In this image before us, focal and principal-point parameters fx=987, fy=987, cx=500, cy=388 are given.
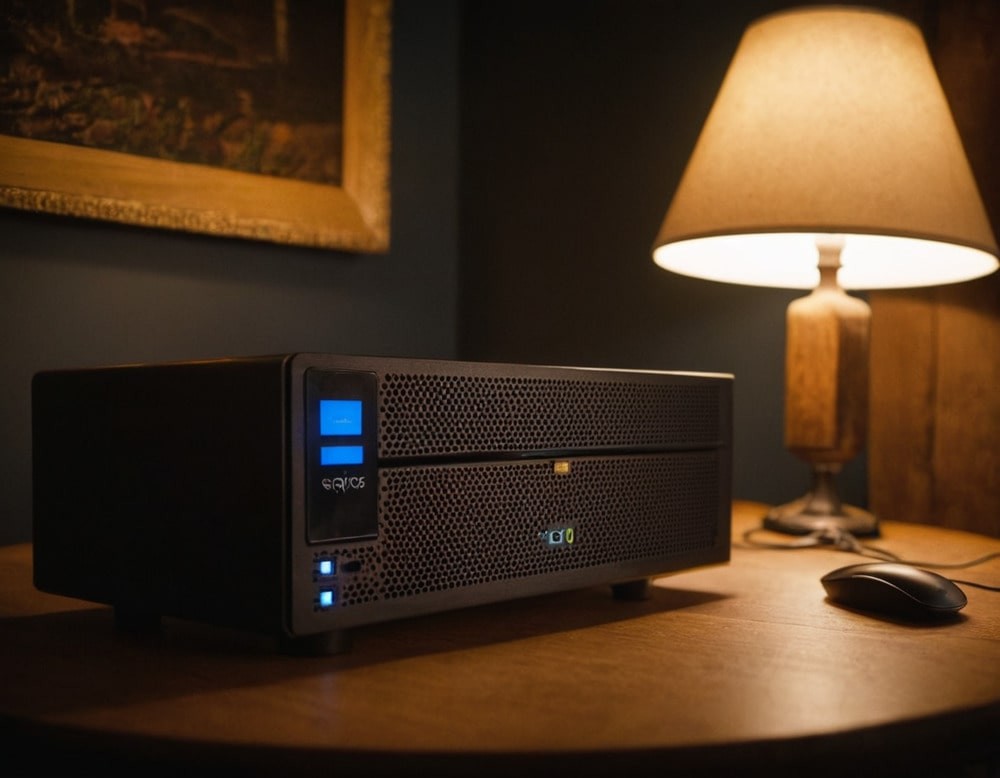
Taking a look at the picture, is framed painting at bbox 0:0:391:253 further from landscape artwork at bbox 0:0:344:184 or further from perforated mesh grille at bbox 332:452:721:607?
perforated mesh grille at bbox 332:452:721:607

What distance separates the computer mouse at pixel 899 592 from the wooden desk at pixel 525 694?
2 centimetres

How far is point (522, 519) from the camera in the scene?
2.44 feet

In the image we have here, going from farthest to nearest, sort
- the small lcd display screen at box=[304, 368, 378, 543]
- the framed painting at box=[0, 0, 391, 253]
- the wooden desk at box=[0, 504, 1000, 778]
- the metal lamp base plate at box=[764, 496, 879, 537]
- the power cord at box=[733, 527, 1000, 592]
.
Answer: the framed painting at box=[0, 0, 391, 253] < the metal lamp base plate at box=[764, 496, 879, 537] < the power cord at box=[733, 527, 1000, 592] < the small lcd display screen at box=[304, 368, 378, 543] < the wooden desk at box=[0, 504, 1000, 778]

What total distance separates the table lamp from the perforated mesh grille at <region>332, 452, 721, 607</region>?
0.34m

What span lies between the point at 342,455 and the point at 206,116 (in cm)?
101

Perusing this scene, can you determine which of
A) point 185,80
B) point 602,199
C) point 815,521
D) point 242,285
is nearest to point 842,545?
point 815,521

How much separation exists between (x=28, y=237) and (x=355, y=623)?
936 mm

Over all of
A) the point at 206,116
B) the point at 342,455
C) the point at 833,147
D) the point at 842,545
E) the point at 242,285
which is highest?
the point at 206,116

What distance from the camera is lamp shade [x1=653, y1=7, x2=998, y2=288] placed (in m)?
1.06

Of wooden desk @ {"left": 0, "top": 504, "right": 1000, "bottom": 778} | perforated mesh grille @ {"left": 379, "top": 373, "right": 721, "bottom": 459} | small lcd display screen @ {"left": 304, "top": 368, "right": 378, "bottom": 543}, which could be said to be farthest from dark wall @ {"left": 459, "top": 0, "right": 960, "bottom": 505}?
small lcd display screen @ {"left": 304, "top": 368, "right": 378, "bottom": 543}

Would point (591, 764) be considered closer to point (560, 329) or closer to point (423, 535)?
point (423, 535)

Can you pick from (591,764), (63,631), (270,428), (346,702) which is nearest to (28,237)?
(63,631)

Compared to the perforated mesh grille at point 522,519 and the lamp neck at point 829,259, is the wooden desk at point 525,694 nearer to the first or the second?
the perforated mesh grille at point 522,519

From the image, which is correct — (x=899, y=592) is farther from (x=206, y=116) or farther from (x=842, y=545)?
(x=206, y=116)
